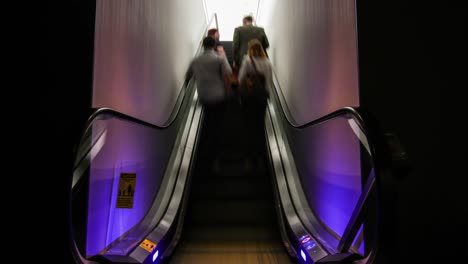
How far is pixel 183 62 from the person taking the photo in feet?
21.6

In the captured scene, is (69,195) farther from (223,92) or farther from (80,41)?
(223,92)

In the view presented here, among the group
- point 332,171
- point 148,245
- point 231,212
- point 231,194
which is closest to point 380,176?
point 332,171

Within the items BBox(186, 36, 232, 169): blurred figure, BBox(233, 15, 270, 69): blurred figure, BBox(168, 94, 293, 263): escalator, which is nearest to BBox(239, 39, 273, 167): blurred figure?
BBox(168, 94, 293, 263): escalator

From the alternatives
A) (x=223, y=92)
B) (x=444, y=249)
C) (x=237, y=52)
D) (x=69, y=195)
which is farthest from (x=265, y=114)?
(x=69, y=195)

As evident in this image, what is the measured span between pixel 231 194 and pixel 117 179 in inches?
66.1

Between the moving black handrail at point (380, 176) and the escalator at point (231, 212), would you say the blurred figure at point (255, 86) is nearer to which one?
the escalator at point (231, 212)

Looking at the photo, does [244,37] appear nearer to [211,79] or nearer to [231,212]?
[211,79]

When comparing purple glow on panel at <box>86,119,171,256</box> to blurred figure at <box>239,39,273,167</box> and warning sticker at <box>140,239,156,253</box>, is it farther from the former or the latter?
blurred figure at <box>239,39,273,167</box>

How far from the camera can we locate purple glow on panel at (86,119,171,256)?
2828mm

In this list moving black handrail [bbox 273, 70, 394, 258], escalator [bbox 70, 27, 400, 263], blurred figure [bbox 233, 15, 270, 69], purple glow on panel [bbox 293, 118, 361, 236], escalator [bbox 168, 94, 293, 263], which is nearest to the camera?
moving black handrail [bbox 273, 70, 394, 258]

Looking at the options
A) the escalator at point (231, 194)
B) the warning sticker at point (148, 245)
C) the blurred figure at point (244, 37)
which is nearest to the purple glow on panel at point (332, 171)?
the escalator at point (231, 194)

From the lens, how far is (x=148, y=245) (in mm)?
3080

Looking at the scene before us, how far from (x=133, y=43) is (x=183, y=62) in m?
2.91

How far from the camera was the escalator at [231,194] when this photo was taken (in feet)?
7.04
